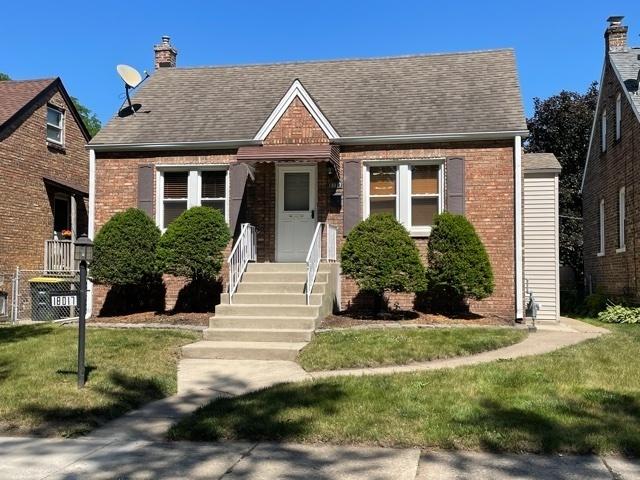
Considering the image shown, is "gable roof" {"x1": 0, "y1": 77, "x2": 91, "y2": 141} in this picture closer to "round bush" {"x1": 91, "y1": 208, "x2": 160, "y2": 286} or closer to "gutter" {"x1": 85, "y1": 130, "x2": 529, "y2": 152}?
"gutter" {"x1": 85, "y1": 130, "x2": 529, "y2": 152}

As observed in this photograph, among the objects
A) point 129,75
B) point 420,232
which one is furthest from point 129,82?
point 420,232

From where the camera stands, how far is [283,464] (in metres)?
4.52

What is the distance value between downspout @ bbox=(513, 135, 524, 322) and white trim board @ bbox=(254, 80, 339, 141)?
147 inches

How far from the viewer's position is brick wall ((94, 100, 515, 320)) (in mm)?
12562

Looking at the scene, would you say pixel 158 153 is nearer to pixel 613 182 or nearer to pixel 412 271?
pixel 412 271

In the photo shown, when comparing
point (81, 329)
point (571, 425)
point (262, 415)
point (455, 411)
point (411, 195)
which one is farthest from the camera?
point (411, 195)

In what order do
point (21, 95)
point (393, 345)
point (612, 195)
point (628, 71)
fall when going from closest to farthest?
1. point (393, 345)
2. point (628, 71)
3. point (612, 195)
4. point (21, 95)

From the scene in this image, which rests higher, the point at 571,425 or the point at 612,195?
the point at 612,195

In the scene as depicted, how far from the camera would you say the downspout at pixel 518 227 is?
1234 cm

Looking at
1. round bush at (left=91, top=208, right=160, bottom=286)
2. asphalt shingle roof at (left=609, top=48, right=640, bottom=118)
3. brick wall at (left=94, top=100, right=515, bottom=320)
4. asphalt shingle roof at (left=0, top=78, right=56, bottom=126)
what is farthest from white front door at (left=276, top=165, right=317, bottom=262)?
asphalt shingle roof at (left=0, top=78, right=56, bottom=126)

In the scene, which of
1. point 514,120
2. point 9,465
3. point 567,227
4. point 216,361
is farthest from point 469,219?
point 567,227

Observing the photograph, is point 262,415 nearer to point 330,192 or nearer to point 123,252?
point 123,252

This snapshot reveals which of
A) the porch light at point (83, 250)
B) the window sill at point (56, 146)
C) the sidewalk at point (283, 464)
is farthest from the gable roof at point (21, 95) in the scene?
the sidewalk at point (283, 464)

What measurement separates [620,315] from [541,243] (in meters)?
2.52
